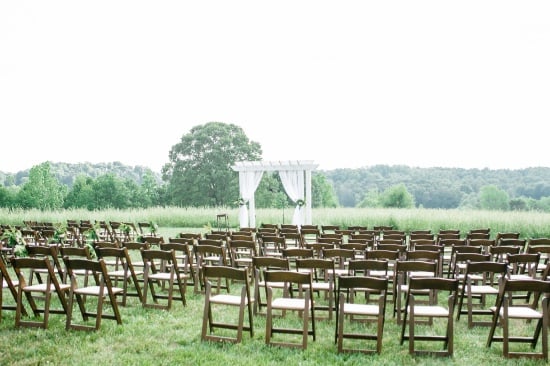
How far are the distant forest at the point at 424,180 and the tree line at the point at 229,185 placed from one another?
9 centimetres

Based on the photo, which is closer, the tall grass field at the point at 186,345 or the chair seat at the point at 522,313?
the tall grass field at the point at 186,345

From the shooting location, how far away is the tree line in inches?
1441

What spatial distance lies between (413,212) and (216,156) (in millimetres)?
18790

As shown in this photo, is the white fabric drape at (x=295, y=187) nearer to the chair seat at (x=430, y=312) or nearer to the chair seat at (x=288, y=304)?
the chair seat at (x=288, y=304)

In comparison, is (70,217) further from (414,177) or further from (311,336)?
(414,177)

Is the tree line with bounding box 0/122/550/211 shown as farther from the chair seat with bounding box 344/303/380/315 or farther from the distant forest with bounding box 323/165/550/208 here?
the chair seat with bounding box 344/303/380/315

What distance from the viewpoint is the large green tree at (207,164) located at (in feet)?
119

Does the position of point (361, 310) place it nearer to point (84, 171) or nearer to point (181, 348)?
point (181, 348)

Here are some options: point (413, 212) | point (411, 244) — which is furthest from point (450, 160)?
point (411, 244)

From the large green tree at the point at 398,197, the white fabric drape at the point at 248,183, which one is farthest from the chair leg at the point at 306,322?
the large green tree at the point at 398,197

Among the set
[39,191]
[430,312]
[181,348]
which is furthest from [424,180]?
[181,348]

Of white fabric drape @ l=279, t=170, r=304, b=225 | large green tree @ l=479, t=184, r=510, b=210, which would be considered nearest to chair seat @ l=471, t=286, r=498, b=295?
white fabric drape @ l=279, t=170, r=304, b=225

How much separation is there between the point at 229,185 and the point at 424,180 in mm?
27178

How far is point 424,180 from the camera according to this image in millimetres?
55781
